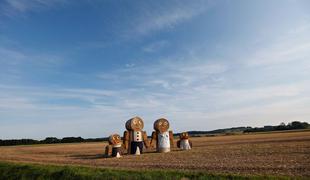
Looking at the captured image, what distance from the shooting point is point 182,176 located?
12.2 metres

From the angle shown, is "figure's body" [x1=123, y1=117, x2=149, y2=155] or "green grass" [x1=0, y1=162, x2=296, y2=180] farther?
"figure's body" [x1=123, y1=117, x2=149, y2=155]

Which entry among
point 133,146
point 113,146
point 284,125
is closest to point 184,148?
point 133,146

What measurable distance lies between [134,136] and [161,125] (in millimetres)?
2539

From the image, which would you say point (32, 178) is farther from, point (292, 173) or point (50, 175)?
point (292, 173)

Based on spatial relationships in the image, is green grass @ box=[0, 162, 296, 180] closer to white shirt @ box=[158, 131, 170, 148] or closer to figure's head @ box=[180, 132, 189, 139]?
white shirt @ box=[158, 131, 170, 148]

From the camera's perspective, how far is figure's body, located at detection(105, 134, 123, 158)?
25938 millimetres

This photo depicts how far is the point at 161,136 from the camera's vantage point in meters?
28.3

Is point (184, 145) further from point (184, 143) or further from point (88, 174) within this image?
point (88, 174)

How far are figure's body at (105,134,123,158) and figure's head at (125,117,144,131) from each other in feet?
4.37

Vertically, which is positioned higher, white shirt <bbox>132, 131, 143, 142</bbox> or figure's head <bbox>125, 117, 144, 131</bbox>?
figure's head <bbox>125, 117, 144, 131</bbox>

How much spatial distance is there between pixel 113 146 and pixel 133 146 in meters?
1.90

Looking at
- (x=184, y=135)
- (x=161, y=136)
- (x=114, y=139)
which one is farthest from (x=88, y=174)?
(x=184, y=135)

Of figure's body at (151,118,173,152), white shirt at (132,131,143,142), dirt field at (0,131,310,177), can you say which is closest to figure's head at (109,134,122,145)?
white shirt at (132,131,143,142)

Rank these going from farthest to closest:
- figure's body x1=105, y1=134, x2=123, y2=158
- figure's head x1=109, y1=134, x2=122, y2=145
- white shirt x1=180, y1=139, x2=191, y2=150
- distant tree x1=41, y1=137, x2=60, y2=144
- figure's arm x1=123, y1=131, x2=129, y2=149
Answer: distant tree x1=41, y1=137, x2=60, y2=144
white shirt x1=180, y1=139, x2=191, y2=150
figure's arm x1=123, y1=131, x2=129, y2=149
figure's head x1=109, y1=134, x2=122, y2=145
figure's body x1=105, y1=134, x2=123, y2=158
